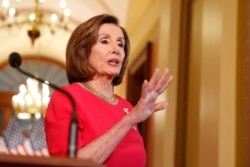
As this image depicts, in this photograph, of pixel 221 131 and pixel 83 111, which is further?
pixel 221 131

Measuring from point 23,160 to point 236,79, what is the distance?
1.95 m

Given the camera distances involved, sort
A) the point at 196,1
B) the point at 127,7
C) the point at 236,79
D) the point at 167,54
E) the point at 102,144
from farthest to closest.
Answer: the point at 127,7, the point at 167,54, the point at 196,1, the point at 236,79, the point at 102,144

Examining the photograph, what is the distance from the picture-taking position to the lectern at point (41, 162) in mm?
1212

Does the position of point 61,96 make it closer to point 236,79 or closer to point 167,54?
point 236,79

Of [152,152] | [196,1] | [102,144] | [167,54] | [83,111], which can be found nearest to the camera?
[102,144]

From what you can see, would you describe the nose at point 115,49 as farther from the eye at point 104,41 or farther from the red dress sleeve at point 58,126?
the red dress sleeve at point 58,126

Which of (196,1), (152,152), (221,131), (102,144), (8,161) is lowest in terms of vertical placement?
(152,152)

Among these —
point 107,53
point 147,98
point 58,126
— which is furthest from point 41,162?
point 107,53

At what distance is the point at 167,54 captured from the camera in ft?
15.0

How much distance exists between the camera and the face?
82.3 inches

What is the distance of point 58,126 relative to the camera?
1.84m

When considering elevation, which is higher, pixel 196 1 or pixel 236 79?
pixel 196 1

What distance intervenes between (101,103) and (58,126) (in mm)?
234

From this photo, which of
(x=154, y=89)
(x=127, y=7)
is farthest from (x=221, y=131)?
(x=127, y=7)
